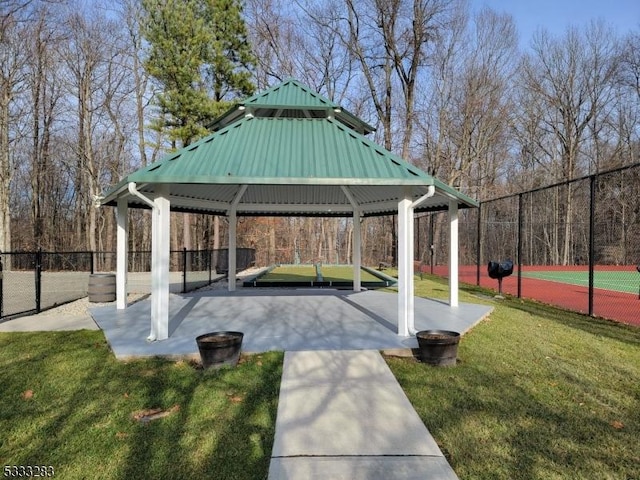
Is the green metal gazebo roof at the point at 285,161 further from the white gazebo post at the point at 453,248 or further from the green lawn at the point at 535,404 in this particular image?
the green lawn at the point at 535,404

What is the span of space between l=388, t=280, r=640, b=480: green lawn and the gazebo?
1.58m

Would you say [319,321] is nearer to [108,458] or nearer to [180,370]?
[180,370]

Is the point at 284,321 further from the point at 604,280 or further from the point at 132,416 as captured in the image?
the point at 604,280

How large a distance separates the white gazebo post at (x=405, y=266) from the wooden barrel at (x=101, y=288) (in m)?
8.42

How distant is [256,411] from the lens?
165 inches

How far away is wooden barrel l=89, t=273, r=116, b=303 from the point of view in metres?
11.4

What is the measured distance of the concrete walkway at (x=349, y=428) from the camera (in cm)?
318

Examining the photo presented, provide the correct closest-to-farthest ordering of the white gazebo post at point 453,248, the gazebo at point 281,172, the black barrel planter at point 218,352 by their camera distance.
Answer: the black barrel planter at point 218,352
the gazebo at point 281,172
the white gazebo post at point 453,248

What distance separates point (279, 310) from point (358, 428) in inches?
211

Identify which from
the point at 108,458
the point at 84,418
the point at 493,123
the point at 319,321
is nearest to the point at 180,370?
the point at 84,418

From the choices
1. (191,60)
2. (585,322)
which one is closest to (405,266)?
(585,322)

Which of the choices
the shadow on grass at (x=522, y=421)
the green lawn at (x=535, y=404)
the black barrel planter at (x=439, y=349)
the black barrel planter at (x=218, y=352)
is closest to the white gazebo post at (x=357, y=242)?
the green lawn at (x=535, y=404)

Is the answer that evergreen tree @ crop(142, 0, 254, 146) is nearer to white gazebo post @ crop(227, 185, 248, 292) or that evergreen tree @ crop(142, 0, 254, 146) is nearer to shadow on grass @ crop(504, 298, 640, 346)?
white gazebo post @ crop(227, 185, 248, 292)

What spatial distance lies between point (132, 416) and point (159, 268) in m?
2.70
